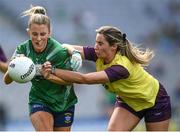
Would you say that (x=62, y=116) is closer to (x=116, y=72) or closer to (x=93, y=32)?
(x=116, y=72)

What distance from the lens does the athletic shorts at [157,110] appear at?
316 inches

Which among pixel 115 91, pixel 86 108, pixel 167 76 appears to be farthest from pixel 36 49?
pixel 167 76

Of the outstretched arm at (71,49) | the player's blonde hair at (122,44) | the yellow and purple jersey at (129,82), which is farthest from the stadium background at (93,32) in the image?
the player's blonde hair at (122,44)

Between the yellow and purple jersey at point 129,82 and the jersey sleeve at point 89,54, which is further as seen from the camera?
the jersey sleeve at point 89,54

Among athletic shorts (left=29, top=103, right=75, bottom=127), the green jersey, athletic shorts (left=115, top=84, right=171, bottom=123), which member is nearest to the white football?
the green jersey

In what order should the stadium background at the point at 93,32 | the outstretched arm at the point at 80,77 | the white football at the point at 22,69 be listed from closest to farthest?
the white football at the point at 22,69
the outstretched arm at the point at 80,77
the stadium background at the point at 93,32

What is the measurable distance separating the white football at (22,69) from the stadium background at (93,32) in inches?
346

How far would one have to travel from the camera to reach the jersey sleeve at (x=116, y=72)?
7.45m

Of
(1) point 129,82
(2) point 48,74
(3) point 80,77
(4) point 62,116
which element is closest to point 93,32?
(1) point 129,82

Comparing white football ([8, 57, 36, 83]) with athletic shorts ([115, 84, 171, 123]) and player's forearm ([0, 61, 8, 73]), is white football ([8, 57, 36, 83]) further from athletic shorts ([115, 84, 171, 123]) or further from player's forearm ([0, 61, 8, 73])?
Answer: athletic shorts ([115, 84, 171, 123])

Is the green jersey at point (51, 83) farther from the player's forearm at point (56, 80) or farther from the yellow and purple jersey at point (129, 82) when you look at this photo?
the yellow and purple jersey at point (129, 82)

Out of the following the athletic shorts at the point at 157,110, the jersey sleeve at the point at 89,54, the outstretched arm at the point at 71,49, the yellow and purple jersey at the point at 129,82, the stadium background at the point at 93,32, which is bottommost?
the stadium background at the point at 93,32

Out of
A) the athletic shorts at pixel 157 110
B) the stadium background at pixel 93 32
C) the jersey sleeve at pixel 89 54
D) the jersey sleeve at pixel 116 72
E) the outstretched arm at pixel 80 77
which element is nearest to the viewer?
the outstretched arm at pixel 80 77

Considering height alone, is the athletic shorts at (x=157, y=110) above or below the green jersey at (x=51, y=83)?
below
